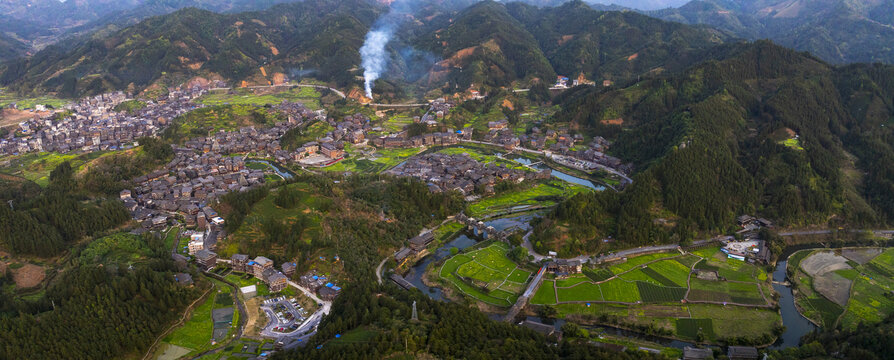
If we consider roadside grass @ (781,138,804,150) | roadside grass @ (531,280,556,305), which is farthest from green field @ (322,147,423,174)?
roadside grass @ (781,138,804,150)

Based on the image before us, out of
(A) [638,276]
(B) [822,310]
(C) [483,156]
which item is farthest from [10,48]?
(B) [822,310]

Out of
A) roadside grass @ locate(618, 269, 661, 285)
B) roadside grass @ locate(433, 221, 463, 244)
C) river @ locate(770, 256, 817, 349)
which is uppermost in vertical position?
roadside grass @ locate(618, 269, 661, 285)

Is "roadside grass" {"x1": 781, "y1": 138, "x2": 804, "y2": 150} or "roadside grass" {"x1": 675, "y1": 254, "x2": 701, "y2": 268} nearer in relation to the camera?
"roadside grass" {"x1": 675, "y1": 254, "x2": 701, "y2": 268}

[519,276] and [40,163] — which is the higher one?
[40,163]

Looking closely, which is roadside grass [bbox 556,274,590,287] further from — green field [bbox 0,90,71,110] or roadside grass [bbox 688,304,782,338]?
green field [bbox 0,90,71,110]

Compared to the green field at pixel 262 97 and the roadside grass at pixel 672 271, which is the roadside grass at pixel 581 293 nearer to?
the roadside grass at pixel 672 271

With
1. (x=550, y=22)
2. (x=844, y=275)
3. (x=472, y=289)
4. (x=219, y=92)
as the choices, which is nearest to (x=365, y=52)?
(x=219, y=92)

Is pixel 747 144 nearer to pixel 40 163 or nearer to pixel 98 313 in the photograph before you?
pixel 98 313

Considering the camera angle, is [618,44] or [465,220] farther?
[618,44]
